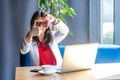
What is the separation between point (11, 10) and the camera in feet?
9.15

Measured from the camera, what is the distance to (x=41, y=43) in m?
2.25

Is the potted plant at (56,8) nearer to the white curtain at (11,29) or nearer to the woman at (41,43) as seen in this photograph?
the white curtain at (11,29)

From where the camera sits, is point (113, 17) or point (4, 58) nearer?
point (4, 58)

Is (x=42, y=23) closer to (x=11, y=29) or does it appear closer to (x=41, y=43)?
(x=41, y=43)

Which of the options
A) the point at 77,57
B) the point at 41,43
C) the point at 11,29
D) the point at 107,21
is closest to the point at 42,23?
the point at 41,43

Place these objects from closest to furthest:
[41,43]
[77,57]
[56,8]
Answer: [77,57], [41,43], [56,8]

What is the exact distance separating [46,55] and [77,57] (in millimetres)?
735

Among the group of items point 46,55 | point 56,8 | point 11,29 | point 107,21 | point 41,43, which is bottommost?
point 46,55

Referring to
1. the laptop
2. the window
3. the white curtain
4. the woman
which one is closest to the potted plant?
the white curtain

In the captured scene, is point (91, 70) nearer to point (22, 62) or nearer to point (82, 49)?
point (82, 49)

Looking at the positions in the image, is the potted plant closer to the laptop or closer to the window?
the window

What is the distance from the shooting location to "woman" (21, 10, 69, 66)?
7.31 ft

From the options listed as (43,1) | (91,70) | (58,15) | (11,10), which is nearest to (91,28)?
(58,15)

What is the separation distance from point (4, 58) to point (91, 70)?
1.34m
